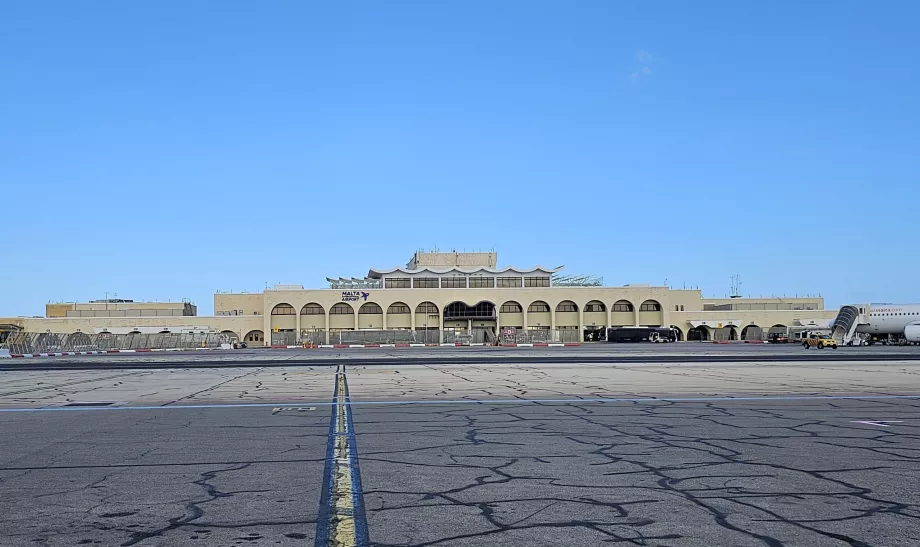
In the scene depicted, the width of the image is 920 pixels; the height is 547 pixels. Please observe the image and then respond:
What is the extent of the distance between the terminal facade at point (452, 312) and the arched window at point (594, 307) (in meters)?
0.14

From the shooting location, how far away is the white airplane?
77.1 meters

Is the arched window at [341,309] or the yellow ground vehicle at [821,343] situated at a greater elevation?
the arched window at [341,309]

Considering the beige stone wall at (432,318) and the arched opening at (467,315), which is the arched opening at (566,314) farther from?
the arched opening at (467,315)

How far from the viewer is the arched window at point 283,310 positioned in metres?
112

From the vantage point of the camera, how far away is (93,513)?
693cm

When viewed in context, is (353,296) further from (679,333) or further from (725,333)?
(725,333)

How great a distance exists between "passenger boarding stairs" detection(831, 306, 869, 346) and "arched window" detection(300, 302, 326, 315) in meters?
64.7

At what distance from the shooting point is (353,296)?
365 ft

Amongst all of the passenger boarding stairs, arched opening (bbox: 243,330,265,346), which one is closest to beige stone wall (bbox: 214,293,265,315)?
arched opening (bbox: 243,330,265,346)

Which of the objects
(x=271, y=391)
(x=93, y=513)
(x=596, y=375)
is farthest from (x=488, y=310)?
(x=93, y=513)

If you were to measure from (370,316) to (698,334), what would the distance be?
47016mm

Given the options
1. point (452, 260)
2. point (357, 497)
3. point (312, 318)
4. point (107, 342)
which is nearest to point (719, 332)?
point (452, 260)

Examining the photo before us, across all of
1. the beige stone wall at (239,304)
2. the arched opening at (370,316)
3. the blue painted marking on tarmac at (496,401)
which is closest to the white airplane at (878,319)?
the arched opening at (370,316)

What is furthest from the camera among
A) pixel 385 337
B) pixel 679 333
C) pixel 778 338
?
pixel 679 333
